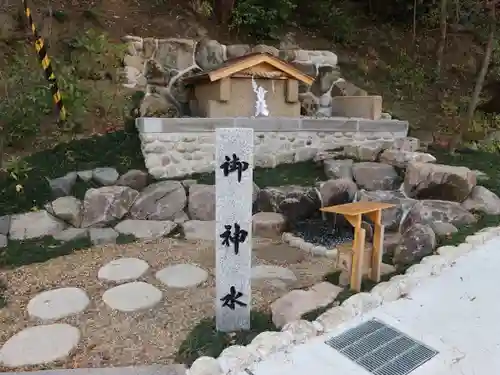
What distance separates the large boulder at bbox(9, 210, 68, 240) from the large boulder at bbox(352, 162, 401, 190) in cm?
476

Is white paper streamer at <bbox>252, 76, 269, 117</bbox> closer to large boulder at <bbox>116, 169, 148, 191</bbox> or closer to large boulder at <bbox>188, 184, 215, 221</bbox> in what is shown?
large boulder at <bbox>188, 184, 215, 221</bbox>

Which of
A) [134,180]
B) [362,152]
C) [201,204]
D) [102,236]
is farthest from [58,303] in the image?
[362,152]

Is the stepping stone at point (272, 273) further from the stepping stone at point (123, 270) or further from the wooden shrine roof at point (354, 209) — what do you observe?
the stepping stone at point (123, 270)

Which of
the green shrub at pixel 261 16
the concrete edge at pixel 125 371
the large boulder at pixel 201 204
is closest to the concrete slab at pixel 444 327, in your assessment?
the concrete edge at pixel 125 371

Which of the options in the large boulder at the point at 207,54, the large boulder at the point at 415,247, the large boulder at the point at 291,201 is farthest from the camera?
the large boulder at the point at 207,54

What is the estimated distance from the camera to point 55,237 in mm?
5613

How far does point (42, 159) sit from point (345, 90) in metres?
6.55

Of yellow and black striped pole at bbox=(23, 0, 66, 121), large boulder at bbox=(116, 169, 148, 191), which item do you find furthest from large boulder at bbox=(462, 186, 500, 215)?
yellow and black striped pole at bbox=(23, 0, 66, 121)

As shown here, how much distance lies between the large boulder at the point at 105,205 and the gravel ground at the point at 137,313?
723 mm

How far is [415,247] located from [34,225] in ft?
16.0

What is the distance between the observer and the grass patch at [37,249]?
16.4ft

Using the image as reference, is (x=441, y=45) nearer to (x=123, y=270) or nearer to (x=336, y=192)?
(x=336, y=192)

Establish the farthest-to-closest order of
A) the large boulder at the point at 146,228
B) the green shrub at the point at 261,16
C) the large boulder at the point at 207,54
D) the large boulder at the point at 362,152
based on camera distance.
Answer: the green shrub at the point at 261,16
the large boulder at the point at 207,54
the large boulder at the point at 362,152
the large boulder at the point at 146,228

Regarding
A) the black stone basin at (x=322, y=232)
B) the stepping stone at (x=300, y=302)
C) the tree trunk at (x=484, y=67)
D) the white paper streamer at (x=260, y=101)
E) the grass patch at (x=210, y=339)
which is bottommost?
the grass patch at (x=210, y=339)
